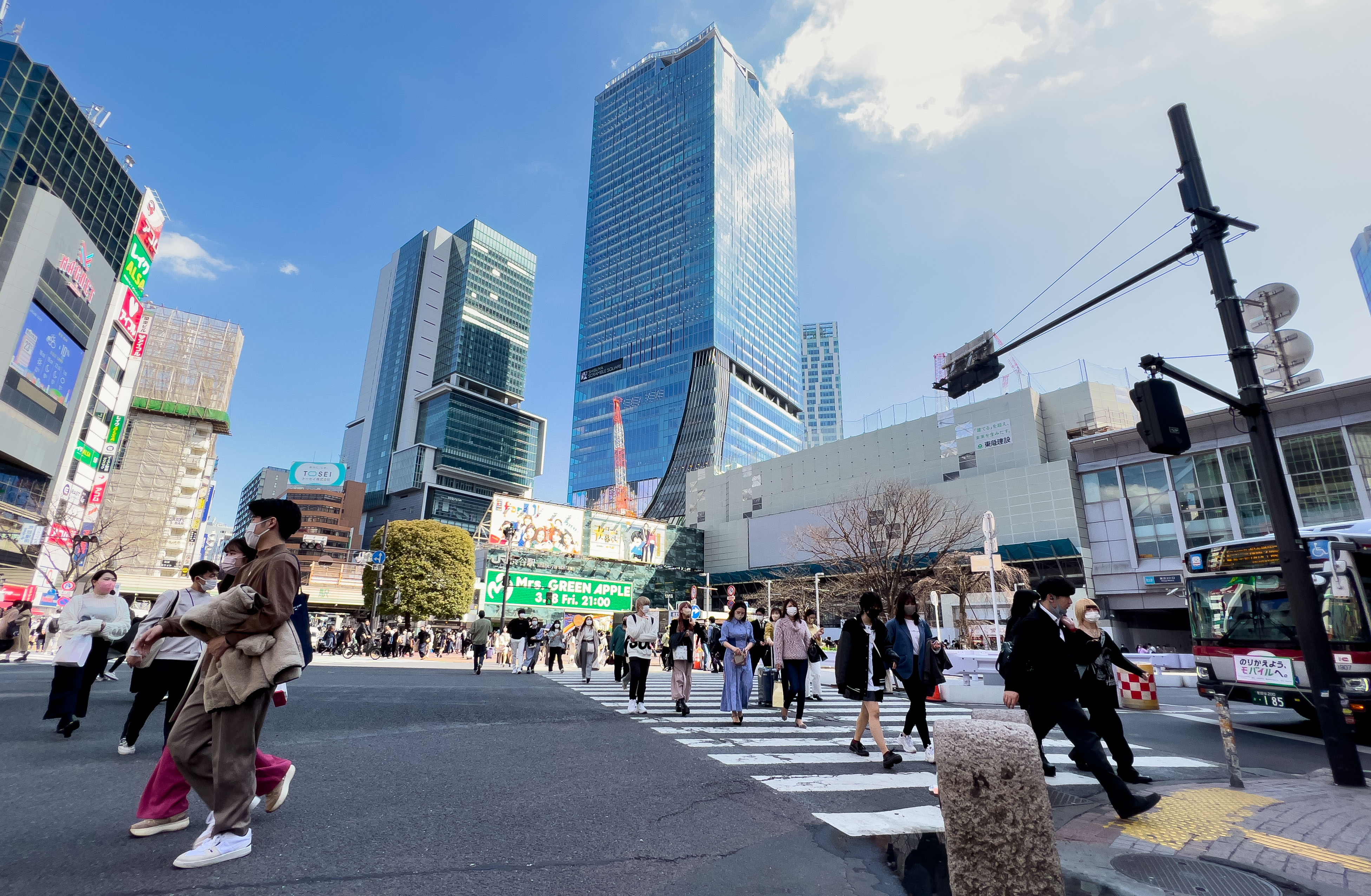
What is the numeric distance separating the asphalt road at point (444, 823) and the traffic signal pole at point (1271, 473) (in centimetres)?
499

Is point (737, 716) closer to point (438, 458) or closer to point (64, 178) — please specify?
point (64, 178)

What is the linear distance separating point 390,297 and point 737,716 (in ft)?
510

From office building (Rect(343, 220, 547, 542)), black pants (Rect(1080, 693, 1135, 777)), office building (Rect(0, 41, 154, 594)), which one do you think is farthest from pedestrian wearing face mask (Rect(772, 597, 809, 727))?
office building (Rect(343, 220, 547, 542))

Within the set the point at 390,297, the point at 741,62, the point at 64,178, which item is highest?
the point at 741,62

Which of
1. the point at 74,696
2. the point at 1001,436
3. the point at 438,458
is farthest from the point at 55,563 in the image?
the point at 438,458

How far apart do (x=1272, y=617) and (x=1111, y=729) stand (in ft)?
19.2

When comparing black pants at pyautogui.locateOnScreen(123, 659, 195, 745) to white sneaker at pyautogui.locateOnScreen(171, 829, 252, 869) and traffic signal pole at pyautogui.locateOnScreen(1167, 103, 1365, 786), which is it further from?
traffic signal pole at pyautogui.locateOnScreen(1167, 103, 1365, 786)

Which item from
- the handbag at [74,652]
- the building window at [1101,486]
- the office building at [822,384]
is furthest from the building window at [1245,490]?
the office building at [822,384]

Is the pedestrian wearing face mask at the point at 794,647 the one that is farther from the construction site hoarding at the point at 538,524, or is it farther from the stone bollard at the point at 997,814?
the construction site hoarding at the point at 538,524

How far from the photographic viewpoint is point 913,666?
6695 millimetres

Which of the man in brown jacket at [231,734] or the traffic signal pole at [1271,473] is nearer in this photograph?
the man in brown jacket at [231,734]

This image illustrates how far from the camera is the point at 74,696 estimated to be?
6.38 metres

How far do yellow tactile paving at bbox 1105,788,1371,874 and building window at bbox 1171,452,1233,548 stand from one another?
4086cm

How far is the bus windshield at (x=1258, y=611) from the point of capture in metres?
8.10
